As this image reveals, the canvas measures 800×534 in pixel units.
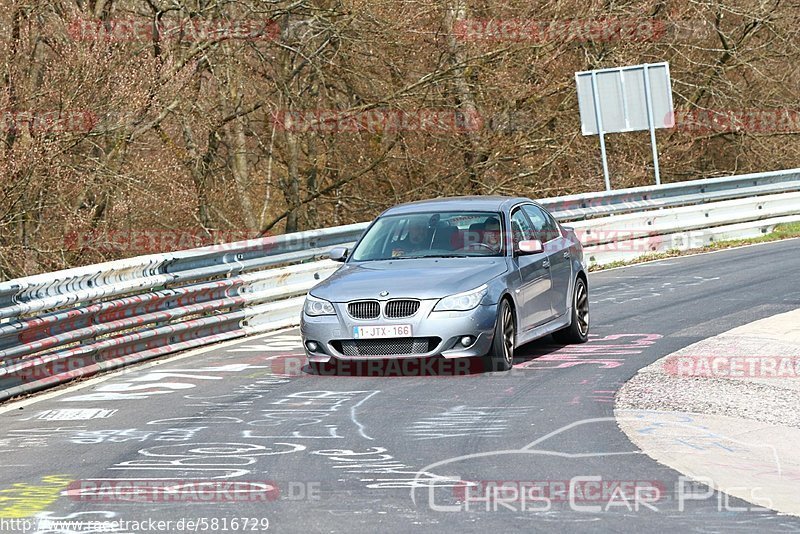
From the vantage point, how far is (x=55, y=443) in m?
9.31

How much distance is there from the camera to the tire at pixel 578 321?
520 inches

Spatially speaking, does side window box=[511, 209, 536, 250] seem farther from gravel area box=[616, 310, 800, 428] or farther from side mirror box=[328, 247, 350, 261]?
A: gravel area box=[616, 310, 800, 428]

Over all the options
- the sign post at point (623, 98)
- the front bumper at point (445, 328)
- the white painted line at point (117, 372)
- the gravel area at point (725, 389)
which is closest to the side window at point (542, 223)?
the gravel area at point (725, 389)

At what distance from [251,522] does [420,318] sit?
4782 mm

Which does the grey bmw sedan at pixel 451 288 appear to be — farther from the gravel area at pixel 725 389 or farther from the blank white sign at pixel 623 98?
the blank white sign at pixel 623 98

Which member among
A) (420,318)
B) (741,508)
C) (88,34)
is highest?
(88,34)

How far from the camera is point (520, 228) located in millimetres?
12844

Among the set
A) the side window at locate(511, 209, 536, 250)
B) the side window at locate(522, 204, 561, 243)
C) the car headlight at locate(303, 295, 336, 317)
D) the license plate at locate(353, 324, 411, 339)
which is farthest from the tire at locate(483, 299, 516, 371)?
the side window at locate(522, 204, 561, 243)

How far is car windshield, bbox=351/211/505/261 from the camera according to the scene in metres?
12.4

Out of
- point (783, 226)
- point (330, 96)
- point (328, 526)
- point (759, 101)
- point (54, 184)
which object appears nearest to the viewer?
point (328, 526)

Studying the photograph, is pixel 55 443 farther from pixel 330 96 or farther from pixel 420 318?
pixel 330 96

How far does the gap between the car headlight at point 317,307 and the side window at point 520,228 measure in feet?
6.18

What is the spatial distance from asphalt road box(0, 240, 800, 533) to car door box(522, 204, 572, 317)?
48 cm

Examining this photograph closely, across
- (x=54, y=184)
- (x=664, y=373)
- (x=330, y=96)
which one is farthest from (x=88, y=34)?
(x=664, y=373)
